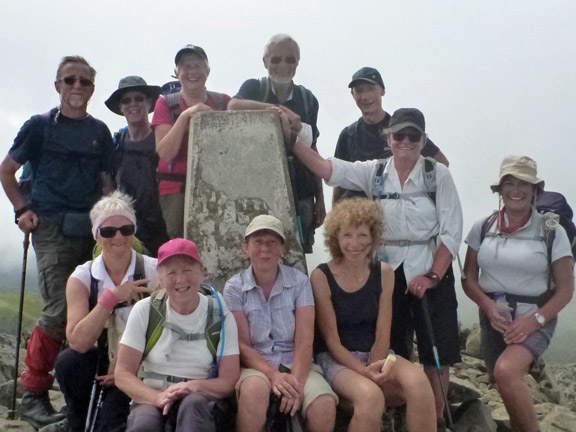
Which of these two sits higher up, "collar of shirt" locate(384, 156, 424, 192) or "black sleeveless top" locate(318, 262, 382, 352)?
"collar of shirt" locate(384, 156, 424, 192)

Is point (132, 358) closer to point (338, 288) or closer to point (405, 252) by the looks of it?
Result: point (338, 288)

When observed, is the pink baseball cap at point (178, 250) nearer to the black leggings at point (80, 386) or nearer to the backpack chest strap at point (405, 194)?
the black leggings at point (80, 386)

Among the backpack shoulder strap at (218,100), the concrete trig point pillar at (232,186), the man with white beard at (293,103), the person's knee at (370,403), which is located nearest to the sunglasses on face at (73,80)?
the concrete trig point pillar at (232,186)

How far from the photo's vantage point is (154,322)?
17.6 feet

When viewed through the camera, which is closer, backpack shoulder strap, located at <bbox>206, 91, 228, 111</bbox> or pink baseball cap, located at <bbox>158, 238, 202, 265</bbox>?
pink baseball cap, located at <bbox>158, 238, 202, 265</bbox>

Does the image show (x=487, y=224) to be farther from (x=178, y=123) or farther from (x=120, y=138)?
(x=120, y=138)

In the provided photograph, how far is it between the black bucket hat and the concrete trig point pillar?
0.98 m

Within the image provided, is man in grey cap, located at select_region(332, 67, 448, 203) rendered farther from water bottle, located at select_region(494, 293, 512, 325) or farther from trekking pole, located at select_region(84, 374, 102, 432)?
trekking pole, located at select_region(84, 374, 102, 432)

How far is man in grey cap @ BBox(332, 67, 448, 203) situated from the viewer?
314 inches

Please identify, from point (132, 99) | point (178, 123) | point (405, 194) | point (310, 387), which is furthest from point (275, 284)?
point (132, 99)

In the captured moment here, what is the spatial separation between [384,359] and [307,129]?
3076 millimetres

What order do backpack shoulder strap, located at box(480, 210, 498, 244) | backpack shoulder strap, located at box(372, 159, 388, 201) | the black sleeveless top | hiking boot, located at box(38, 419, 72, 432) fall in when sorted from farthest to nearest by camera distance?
backpack shoulder strap, located at box(480, 210, 498, 244) → backpack shoulder strap, located at box(372, 159, 388, 201) → hiking boot, located at box(38, 419, 72, 432) → the black sleeveless top

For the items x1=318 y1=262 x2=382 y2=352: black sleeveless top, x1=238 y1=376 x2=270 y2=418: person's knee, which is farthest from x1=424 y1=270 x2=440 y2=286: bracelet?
x1=238 y1=376 x2=270 y2=418: person's knee

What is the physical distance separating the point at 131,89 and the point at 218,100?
1124 mm
